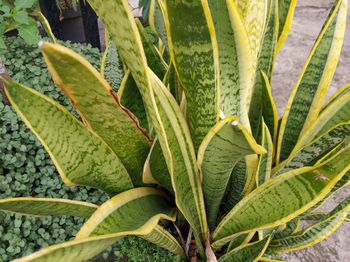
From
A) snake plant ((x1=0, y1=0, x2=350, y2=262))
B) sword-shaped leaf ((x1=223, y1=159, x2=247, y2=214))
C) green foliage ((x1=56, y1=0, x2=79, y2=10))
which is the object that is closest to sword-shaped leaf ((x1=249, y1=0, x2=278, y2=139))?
snake plant ((x1=0, y1=0, x2=350, y2=262))

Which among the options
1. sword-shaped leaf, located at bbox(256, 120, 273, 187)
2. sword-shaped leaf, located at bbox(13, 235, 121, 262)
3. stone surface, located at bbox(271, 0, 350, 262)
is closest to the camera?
sword-shaped leaf, located at bbox(13, 235, 121, 262)

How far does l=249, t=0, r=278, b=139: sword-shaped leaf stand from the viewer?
593 mm

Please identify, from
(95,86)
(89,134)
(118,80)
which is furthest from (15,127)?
(95,86)

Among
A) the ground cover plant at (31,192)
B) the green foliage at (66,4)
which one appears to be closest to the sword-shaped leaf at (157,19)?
the ground cover plant at (31,192)

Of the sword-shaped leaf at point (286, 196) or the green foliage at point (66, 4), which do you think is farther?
the green foliage at point (66, 4)

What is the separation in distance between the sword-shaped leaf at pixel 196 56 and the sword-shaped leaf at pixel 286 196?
138mm

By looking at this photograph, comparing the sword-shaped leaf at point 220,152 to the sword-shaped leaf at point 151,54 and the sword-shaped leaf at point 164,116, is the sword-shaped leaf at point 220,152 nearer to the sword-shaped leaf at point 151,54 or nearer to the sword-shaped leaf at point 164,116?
the sword-shaped leaf at point 164,116

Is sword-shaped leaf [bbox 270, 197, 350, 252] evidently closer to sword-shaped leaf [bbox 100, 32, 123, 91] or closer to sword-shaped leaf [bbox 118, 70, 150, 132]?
sword-shaped leaf [bbox 118, 70, 150, 132]

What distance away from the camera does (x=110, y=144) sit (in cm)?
55

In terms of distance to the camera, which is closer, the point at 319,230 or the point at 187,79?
the point at 187,79

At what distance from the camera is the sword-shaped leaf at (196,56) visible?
1.24 ft

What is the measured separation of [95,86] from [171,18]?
0.12 m

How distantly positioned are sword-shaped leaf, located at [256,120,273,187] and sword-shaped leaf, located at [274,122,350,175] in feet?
0.21

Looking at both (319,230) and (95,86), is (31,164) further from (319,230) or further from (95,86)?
(319,230)
